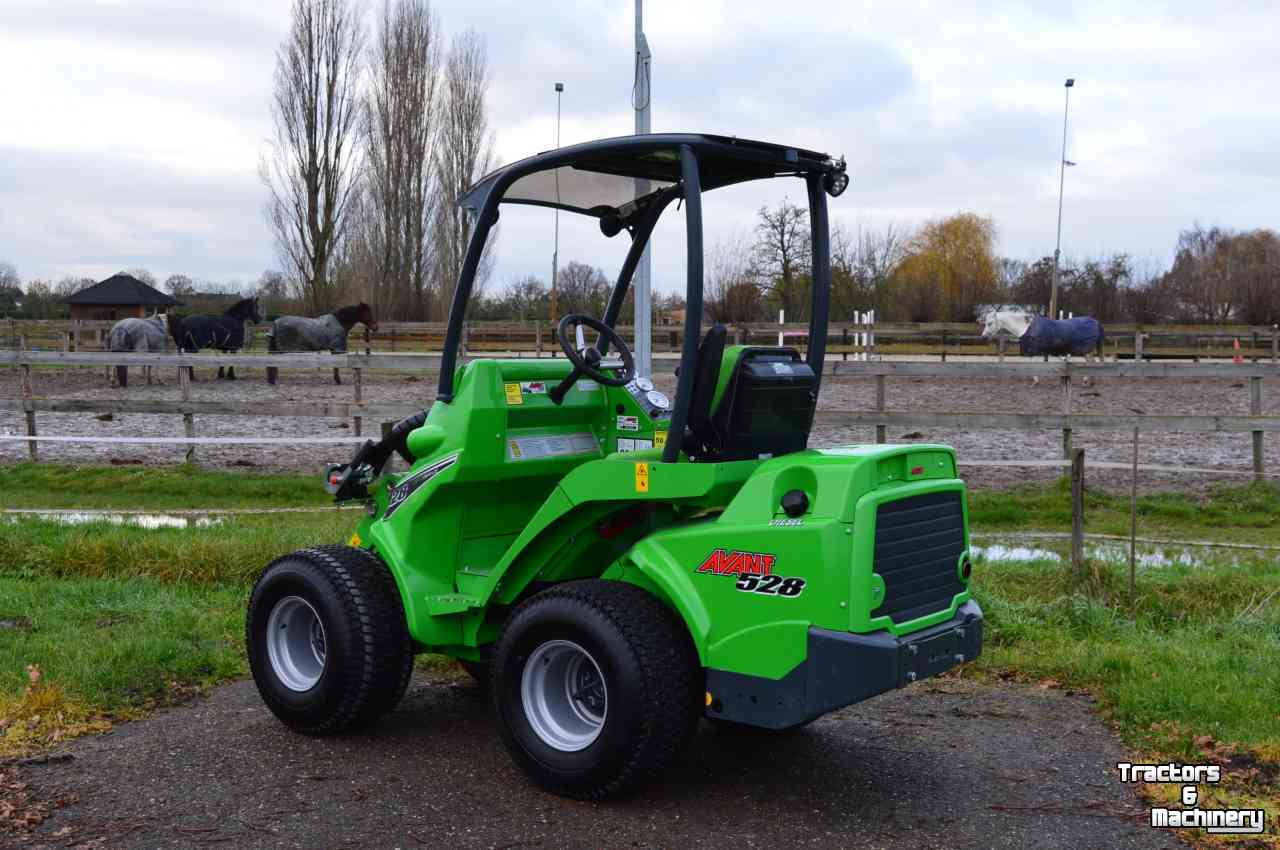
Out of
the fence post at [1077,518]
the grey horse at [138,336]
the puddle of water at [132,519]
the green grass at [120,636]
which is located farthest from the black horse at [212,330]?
the fence post at [1077,518]

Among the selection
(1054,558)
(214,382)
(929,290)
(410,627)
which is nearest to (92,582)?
(410,627)

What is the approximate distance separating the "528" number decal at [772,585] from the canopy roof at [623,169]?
157 centimetres

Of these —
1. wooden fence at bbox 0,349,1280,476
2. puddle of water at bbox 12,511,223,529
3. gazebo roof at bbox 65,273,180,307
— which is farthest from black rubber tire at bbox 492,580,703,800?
gazebo roof at bbox 65,273,180,307

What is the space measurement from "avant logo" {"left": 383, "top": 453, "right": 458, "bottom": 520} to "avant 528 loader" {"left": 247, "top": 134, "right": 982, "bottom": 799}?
0.05 ft

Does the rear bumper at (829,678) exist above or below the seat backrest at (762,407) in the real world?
below

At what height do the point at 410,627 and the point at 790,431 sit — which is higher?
the point at 790,431

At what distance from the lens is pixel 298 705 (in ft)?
17.3

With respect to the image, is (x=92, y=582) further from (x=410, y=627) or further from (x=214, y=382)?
(x=214, y=382)

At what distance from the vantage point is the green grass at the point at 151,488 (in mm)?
12336

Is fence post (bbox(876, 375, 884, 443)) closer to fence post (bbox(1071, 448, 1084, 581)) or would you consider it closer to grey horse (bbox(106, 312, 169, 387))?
fence post (bbox(1071, 448, 1084, 581))

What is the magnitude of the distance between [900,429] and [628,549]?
36.3 feet

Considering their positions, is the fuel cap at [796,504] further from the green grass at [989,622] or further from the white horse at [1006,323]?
the white horse at [1006,323]

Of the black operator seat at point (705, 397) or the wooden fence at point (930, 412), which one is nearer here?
the black operator seat at point (705, 397)

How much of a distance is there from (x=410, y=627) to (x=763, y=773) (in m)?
1.57
